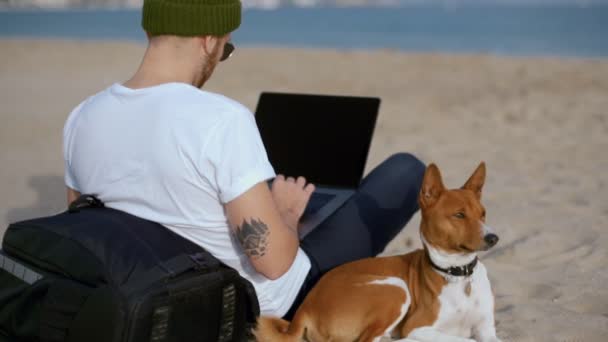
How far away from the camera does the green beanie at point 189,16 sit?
2451 mm

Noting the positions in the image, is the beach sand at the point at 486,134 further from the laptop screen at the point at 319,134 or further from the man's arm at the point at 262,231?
the man's arm at the point at 262,231

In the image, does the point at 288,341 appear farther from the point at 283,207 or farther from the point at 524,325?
the point at 524,325

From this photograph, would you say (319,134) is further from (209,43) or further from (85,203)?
(85,203)

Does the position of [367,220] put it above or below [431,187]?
below

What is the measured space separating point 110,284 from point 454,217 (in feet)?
4.47

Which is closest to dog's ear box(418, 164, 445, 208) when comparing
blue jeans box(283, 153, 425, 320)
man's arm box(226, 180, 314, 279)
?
blue jeans box(283, 153, 425, 320)

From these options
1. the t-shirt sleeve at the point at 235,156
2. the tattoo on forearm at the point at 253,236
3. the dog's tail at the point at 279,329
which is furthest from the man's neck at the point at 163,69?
the dog's tail at the point at 279,329

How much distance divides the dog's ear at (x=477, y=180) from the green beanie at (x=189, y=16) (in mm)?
1197

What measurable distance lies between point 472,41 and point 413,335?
89.1ft

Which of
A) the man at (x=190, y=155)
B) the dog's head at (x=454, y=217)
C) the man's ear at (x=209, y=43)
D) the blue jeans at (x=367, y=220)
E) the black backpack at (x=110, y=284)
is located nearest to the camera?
the black backpack at (x=110, y=284)

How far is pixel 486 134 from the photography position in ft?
28.6

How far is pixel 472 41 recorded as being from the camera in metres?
28.8

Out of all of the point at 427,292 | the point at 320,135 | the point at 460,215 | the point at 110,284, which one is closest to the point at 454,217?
the point at 460,215

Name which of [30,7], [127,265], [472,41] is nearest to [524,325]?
[127,265]
